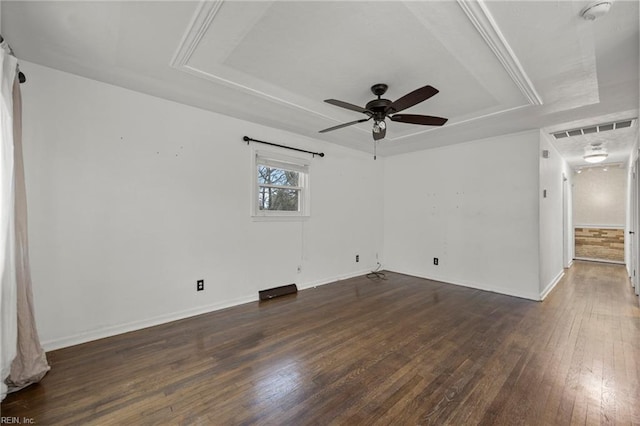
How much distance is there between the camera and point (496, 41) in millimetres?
1986

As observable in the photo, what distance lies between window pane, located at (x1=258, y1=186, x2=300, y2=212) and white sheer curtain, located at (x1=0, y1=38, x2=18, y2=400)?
95.6 inches

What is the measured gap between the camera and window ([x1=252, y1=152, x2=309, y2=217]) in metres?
3.92

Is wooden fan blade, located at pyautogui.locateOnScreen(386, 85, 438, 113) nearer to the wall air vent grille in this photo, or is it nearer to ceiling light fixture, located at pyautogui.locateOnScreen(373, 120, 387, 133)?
ceiling light fixture, located at pyautogui.locateOnScreen(373, 120, 387, 133)

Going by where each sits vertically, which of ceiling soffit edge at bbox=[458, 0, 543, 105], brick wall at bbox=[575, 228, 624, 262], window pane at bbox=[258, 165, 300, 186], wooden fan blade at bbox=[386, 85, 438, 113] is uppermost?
ceiling soffit edge at bbox=[458, 0, 543, 105]

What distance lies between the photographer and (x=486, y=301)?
12.6 feet

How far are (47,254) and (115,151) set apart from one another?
110 cm

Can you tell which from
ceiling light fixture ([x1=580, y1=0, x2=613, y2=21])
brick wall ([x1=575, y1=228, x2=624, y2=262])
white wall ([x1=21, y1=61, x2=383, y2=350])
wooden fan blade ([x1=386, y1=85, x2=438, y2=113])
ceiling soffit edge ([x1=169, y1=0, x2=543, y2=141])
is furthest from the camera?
brick wall ([x1=575, y1=228, x2=624, y2=262])

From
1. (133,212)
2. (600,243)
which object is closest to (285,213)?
(133,212)

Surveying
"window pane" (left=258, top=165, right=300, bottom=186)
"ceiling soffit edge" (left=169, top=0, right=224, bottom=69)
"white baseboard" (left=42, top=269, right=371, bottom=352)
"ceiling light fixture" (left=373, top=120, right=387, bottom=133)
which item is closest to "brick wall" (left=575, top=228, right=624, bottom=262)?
"ceiling light fixture" (left=373, top=120, right=387, bottom=133)

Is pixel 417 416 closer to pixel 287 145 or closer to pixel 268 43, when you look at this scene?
pixel 268 43

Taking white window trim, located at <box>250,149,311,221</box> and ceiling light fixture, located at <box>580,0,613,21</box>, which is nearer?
ceiling light fixture, located at <box>580,0,613,21</box>

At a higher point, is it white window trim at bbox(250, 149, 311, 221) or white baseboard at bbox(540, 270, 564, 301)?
white window trim at bbox(250, 149, 311, 221)

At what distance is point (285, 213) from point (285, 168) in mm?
689

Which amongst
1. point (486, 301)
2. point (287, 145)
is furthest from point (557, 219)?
point (287, 145)
